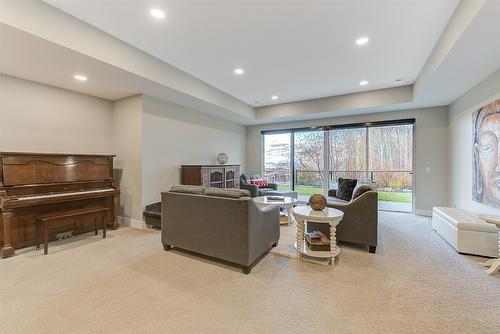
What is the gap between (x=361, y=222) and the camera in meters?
3.09

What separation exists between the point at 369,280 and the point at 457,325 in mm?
718

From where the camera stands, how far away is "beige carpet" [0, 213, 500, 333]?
1699mm

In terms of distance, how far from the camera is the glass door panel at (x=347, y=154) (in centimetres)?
610

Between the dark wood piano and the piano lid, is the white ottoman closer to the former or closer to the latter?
the dark wood piano

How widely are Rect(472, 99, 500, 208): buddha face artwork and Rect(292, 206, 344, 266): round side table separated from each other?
2519 millimetres

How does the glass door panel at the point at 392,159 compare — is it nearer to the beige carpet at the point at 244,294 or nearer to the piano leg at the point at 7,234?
the beige carpet at the point at 244,294

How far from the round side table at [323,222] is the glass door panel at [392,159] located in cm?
396

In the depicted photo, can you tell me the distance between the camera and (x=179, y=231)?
296 cm

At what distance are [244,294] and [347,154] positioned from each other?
5.29m

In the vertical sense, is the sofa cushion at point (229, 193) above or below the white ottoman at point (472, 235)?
above

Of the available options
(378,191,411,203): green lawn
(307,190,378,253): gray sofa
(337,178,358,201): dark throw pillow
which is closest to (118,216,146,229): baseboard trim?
(307,190,378,253): gray sofa

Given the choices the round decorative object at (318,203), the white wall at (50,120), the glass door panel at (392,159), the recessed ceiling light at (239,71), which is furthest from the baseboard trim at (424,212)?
the white wall at (50,120)

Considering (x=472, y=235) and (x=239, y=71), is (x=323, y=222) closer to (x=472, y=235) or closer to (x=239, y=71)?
(x=472, y=235)

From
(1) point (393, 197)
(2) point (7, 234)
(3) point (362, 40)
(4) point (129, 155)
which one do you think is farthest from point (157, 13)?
(1) point (393, 197)
